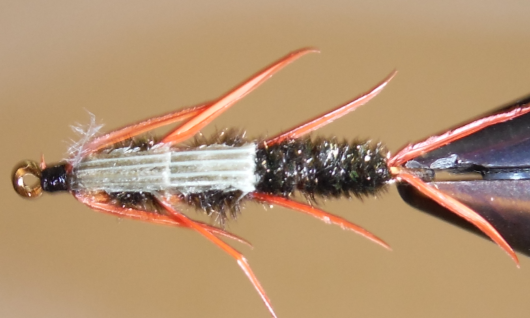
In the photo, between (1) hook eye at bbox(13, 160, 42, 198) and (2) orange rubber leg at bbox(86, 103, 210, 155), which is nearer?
(2) orange rubber leg at bbox(86, 103, 210, 155)

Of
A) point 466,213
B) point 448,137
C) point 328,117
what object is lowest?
point 466,213

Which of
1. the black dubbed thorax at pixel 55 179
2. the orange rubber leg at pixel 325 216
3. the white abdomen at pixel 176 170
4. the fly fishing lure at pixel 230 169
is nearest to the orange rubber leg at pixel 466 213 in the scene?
the fly fishing lure at pixel 230 169

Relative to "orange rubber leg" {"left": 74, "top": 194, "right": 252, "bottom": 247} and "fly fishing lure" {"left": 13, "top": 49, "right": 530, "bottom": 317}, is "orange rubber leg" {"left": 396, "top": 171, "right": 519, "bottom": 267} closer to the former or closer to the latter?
"fly fishing lure" {"left": 13, "top": 49, "right": 530, "bottom": 317}

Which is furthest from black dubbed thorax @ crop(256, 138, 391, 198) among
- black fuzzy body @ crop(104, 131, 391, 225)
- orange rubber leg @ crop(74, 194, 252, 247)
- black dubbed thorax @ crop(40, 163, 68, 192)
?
black dubbed thorax @ crop(40, 163, 68, 192)

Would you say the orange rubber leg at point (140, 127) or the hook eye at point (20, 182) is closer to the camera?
the orange rubber leg at point (140, 127)

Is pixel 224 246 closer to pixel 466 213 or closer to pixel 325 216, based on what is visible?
pixel 325 216

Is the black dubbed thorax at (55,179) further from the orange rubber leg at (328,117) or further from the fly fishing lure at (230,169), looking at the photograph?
the orange rubber leg at (328,117)

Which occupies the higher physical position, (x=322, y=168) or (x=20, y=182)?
(x=20, y=182)

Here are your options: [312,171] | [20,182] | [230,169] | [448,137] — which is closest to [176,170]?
[230,169]
